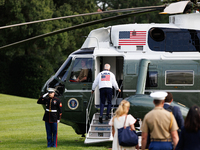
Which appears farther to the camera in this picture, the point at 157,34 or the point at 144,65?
the point at 157,34

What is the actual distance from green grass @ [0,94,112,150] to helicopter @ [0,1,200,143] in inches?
40.3

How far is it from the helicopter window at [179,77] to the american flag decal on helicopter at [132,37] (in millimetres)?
1242

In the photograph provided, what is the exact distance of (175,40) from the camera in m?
11.4

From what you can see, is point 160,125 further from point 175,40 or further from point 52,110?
point 175,40

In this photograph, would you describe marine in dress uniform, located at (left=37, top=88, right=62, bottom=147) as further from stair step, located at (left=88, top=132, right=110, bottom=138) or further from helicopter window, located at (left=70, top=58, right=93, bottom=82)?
stair step, located at (left=88, top=132, right=110, bottom=138)

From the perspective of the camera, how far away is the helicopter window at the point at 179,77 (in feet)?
36.4

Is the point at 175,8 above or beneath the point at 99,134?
above

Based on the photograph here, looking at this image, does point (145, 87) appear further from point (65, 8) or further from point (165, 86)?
point (65, 8)

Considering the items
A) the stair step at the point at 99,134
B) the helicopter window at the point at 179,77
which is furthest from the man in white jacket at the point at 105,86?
the helicopter window at the point at 179,77

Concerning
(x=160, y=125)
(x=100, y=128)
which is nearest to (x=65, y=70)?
(x=100, y=128)

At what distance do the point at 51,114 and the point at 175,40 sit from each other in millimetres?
4289

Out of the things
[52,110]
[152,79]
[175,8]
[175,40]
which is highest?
[175,8]

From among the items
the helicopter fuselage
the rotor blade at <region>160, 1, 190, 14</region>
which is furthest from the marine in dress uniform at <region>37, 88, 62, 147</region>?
the rotor blade at <region>160, 1, 190, 14</region>

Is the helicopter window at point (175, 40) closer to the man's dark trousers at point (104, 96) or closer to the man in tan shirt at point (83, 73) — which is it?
the man's dark trousers at point (104, 96)
